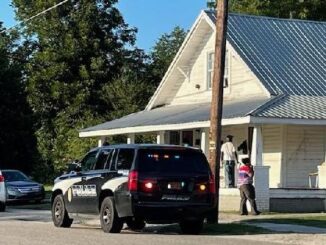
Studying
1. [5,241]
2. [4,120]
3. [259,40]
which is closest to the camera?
[5,241]

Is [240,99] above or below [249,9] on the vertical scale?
below

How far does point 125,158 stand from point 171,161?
977 millimetres

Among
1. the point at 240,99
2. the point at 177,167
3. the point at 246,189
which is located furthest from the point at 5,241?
the point at 240,99

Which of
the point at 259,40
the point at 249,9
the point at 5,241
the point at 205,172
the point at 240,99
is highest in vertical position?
the point at 249,9

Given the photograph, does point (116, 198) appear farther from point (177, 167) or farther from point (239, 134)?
point (239, 134)

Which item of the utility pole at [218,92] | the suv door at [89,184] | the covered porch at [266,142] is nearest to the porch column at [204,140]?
the covered porch at [266,142]

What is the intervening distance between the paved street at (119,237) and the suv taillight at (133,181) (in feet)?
3.22

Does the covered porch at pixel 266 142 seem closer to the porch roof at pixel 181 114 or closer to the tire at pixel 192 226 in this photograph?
the porch roof at pixel 181 114

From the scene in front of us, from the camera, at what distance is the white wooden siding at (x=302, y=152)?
2814cm

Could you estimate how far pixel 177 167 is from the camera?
55.9ft

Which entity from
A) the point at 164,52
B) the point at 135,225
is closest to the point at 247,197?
the point at 135,225

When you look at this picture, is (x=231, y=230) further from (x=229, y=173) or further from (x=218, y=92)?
(x=229, y=173)

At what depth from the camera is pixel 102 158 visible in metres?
18.2

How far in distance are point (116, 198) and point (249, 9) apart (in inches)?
1315
